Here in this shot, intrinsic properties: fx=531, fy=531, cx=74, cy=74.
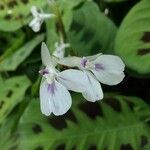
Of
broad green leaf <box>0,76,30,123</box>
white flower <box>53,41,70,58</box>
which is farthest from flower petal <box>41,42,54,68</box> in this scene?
broad green leaf <box>0,76,30,123</box>

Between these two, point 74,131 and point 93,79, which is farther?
point 74,131

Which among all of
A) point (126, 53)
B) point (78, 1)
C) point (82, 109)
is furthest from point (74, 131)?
point (78, 1)

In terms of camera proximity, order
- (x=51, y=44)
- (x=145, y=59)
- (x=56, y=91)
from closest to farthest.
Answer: (x=56, y=91), (x=145, y=59), (x=51, y=44)

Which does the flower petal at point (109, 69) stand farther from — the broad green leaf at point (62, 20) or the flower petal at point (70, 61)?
the broad green leaf at point (62, 20)

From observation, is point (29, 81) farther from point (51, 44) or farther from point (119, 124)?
point (119, 124)

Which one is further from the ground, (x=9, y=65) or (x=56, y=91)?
(x=56, y=91)

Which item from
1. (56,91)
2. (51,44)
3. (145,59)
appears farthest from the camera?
(51,44)
